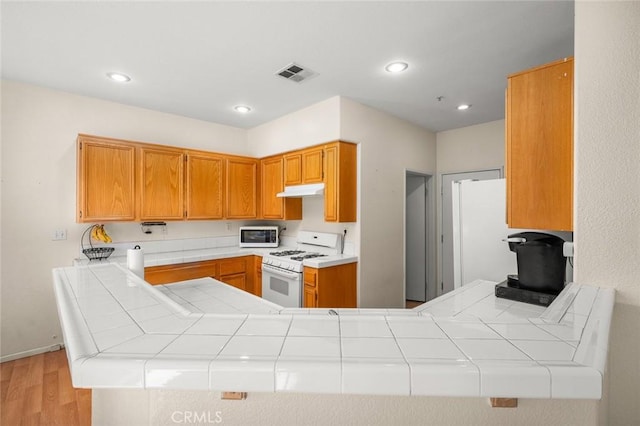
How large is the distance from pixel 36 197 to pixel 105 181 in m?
0.65

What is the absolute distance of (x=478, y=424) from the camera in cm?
84

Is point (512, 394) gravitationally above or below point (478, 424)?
above

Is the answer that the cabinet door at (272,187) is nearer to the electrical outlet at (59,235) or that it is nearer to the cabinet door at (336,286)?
the cabinet door at (336,286)

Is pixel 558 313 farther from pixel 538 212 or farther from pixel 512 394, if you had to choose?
pixel 538 212

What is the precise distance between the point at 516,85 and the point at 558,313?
52.0 inches

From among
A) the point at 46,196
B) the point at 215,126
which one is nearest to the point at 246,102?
the point at 215,126

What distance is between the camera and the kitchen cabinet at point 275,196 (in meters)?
3.86

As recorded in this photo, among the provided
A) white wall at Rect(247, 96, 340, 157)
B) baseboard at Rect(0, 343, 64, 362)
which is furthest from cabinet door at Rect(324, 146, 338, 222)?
baseboard at Rect(0, 343, 64, 362)

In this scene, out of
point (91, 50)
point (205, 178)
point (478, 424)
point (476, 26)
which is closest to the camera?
point (478, 424)

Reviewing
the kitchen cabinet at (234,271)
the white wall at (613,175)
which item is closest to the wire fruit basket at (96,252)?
the kitchen cabinet at (234,271)

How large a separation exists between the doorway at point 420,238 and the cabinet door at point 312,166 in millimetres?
1656

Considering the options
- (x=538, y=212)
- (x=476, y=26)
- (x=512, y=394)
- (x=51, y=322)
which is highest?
(x=476, y=26)

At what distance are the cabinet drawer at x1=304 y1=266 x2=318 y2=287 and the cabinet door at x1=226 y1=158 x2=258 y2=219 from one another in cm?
150

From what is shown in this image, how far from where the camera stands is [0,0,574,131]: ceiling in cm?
177
